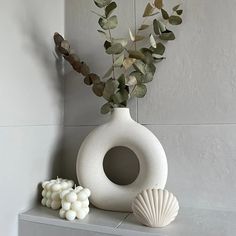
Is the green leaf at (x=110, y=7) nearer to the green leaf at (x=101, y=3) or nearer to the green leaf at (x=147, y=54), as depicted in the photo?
the green leaf at (x=101, y=3)

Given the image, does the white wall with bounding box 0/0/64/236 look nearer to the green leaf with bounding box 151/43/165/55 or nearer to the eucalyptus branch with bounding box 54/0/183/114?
the eucalyptus branch with bounding box 54/0/183/114

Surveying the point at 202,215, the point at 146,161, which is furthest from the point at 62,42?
the point at 202,215

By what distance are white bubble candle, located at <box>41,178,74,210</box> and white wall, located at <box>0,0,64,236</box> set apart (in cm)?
3

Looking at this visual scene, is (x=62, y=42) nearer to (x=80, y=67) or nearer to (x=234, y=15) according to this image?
(x=80, y=67)

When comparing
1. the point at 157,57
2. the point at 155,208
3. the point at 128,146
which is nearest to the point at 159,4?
the point at 157,57

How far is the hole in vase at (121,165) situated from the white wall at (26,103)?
165mm

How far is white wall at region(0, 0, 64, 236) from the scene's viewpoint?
2.04ft

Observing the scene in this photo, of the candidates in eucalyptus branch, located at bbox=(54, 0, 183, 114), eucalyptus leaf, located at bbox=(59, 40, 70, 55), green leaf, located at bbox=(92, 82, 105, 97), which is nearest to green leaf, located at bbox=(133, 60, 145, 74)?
eucalyptus branch, located at bbox=(54, 0, 183, 114)

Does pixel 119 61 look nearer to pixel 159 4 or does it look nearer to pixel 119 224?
pixel 159 4

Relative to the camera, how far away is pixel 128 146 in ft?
2.24

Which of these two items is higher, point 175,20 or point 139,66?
point 175,20

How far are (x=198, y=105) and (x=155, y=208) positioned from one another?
292 millimetres

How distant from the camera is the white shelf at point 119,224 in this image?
559 millimetres

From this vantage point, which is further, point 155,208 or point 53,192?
point 53,192
